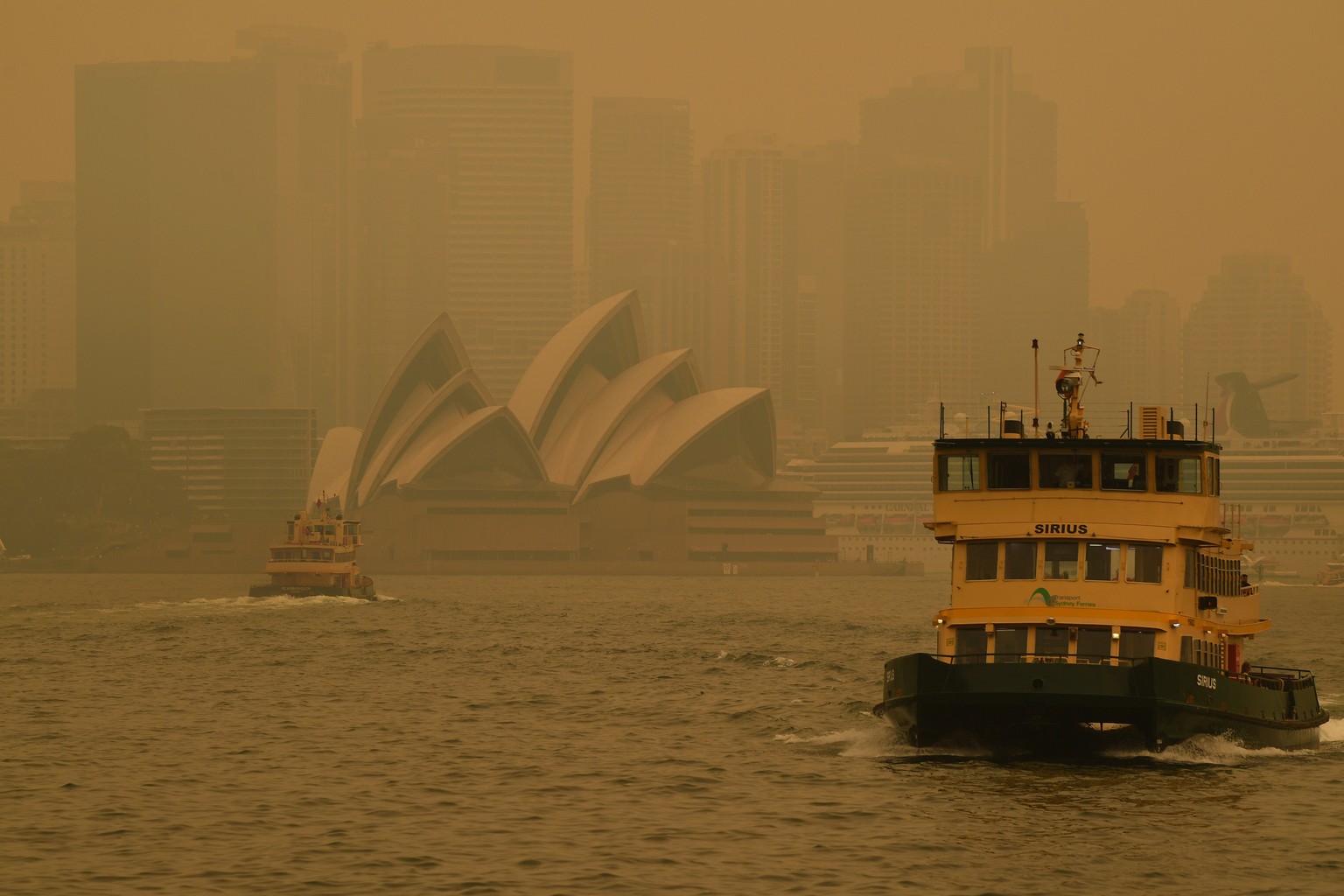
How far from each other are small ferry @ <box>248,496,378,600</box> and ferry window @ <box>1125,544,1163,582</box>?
78.2 meters

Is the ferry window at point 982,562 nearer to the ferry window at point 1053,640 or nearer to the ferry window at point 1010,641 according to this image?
the ferry window at point 1010,641

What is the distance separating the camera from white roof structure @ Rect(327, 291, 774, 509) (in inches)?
7126

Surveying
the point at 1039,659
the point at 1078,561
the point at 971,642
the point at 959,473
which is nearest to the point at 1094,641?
the point at 1039,659

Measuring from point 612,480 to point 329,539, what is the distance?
79420mm

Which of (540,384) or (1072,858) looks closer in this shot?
(1072,858)

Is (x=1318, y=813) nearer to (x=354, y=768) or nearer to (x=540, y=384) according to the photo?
(x=354, y=768)

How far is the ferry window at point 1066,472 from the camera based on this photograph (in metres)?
35.3

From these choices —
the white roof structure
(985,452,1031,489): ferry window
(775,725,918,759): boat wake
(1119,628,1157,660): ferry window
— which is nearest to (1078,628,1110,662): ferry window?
(1119,628,1157,660): ferry window

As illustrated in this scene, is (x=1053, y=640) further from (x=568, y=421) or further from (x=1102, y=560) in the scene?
(x=568, y=421)

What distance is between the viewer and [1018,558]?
35219 millimetres

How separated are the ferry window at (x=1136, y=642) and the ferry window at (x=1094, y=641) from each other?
0.28 meters

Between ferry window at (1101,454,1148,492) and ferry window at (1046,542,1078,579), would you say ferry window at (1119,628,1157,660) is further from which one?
ferry window at (1101,454,1148,492)

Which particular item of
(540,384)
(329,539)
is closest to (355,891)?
(329,539)

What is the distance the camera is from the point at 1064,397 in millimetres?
37094
